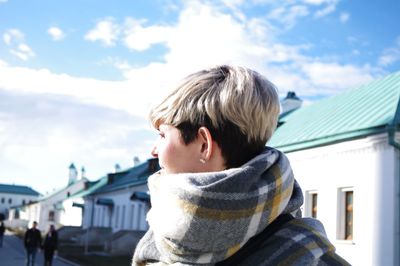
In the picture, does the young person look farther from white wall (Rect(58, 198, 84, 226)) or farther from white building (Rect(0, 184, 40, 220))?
white building (Rect(0, 184, 40, 220))

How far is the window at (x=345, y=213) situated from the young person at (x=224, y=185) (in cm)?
1413

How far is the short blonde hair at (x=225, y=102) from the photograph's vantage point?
135 centimetres

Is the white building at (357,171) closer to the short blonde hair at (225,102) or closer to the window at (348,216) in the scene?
the window at (348,216)

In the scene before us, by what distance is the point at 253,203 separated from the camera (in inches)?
49.6

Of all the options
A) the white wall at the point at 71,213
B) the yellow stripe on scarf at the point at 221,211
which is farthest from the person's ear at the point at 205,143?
the white wall at the point at 71,213

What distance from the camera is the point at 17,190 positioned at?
152m

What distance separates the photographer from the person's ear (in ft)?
4.49

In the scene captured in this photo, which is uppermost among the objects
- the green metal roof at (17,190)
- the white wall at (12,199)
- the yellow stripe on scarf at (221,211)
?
the green metal roof at (17,190)

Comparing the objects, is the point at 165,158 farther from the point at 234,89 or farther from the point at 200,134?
the point at 234,89

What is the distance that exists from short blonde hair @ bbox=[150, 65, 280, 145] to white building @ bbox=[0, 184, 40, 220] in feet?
509

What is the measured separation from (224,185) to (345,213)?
14.7 m

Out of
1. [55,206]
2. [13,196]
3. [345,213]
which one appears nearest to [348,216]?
[345,213]

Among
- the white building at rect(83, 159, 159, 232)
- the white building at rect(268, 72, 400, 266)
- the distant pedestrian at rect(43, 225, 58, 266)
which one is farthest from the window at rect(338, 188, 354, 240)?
the white building at rect(83, 159, 159, 232)

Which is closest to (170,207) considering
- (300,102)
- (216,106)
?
(216,106)
